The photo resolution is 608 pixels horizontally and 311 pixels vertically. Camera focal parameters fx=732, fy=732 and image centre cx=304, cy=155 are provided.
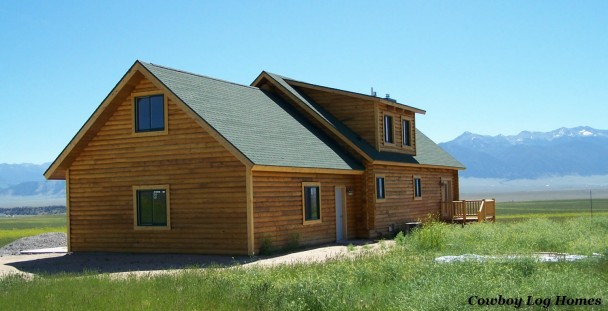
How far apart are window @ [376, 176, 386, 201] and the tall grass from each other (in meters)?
11.3

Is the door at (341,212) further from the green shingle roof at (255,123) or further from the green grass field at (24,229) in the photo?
the green grass field at (24,229)

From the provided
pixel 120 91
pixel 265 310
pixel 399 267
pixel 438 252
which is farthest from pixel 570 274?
pixel 120 91

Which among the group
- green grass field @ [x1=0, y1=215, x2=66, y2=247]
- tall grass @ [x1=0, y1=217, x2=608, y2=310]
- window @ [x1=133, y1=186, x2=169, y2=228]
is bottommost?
green grass field @ [x1=0, y1=215, x2=66, y2=247]

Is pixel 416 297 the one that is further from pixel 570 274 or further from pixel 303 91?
pixel 303 91

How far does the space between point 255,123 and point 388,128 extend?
8.34 metres

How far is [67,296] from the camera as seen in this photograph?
13.9 meters

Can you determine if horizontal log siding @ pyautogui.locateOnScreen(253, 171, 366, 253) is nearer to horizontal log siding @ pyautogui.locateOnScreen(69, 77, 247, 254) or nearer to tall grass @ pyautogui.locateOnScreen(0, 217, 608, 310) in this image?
horizontal log siding @ pyautogui.locateOnScreen(69, 77, 247, 254)

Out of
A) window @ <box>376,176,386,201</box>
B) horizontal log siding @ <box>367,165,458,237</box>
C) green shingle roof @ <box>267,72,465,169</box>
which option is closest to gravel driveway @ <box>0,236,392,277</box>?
horizontal log siding @ <box>367,165,458,237</box>

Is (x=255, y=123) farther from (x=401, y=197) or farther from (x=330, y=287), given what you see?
(x=330, y=287)

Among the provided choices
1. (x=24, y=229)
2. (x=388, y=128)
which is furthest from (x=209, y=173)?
(x=24, y=229)

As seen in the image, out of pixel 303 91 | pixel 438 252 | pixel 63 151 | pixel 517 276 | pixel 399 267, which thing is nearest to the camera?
pixel 517 276

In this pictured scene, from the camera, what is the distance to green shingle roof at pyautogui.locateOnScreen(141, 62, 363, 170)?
23.4 metres

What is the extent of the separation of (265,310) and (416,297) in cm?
260

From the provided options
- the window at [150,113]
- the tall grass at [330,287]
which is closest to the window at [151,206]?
the window at [150,113]
